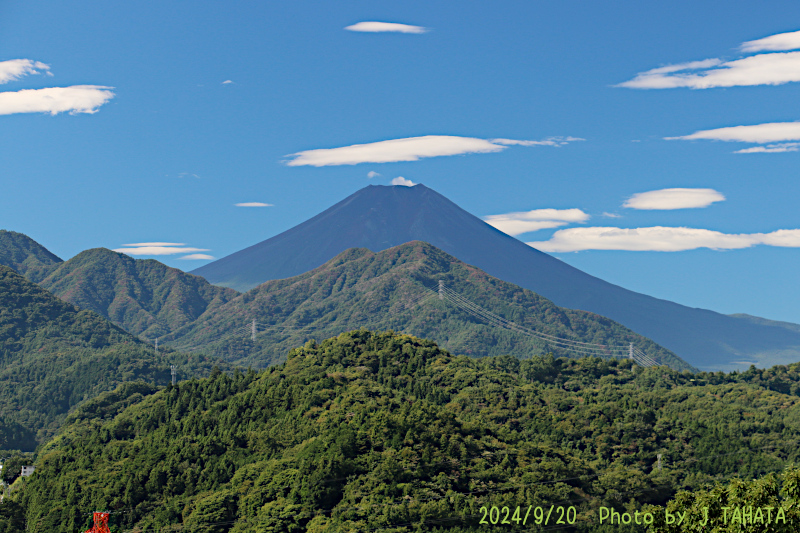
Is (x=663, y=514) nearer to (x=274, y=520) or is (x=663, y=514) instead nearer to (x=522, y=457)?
(x=274, y=520)

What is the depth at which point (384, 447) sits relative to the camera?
229ft

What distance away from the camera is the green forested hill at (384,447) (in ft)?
209

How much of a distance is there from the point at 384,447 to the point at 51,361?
120m

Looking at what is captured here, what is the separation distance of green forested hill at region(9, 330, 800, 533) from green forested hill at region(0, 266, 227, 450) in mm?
40083

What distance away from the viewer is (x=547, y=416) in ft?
318

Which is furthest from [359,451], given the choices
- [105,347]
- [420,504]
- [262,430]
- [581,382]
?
[105,347]

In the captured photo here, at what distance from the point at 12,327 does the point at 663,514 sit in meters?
180

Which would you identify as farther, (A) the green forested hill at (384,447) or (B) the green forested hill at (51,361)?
(B) the green forested hill at (51,361)

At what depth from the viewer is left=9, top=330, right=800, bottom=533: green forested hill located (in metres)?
63.7

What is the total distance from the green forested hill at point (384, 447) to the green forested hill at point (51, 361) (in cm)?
4008

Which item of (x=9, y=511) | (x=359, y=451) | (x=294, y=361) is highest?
(x=294, y=361)

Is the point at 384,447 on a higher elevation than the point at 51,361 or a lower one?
lower

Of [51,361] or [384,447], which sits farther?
[51,361]

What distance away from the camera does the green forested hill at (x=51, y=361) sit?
484 ft
